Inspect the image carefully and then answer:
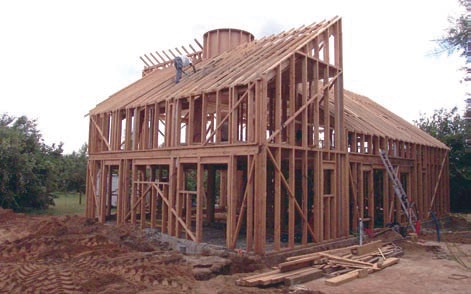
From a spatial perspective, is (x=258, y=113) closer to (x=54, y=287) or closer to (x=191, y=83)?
(x=191, y=83)

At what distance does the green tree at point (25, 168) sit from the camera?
20.9m

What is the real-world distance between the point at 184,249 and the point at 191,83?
5.83 m

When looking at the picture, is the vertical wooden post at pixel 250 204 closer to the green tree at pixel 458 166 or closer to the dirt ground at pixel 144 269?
the dirt ground at pixel 144 269

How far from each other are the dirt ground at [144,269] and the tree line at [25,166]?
850 cm

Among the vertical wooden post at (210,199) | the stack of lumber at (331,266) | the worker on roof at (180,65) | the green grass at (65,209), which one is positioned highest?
the worker on roof at (180,65)

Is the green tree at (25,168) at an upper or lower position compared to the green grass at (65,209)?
upper

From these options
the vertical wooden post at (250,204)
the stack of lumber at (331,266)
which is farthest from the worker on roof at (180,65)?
the stack of lumber at (331,266)

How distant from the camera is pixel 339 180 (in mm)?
13484

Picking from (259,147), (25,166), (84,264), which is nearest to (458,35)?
(259,147)

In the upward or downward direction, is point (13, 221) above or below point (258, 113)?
below

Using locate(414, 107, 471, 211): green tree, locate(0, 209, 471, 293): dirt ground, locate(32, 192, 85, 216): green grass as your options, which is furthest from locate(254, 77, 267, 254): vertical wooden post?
locate(414, 107, 471, 211): green tree

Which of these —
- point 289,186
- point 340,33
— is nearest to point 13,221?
point 289,186

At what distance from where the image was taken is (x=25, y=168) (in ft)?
70.3

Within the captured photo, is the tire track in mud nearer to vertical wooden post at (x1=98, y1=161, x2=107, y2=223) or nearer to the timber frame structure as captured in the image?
the timber frame structure
